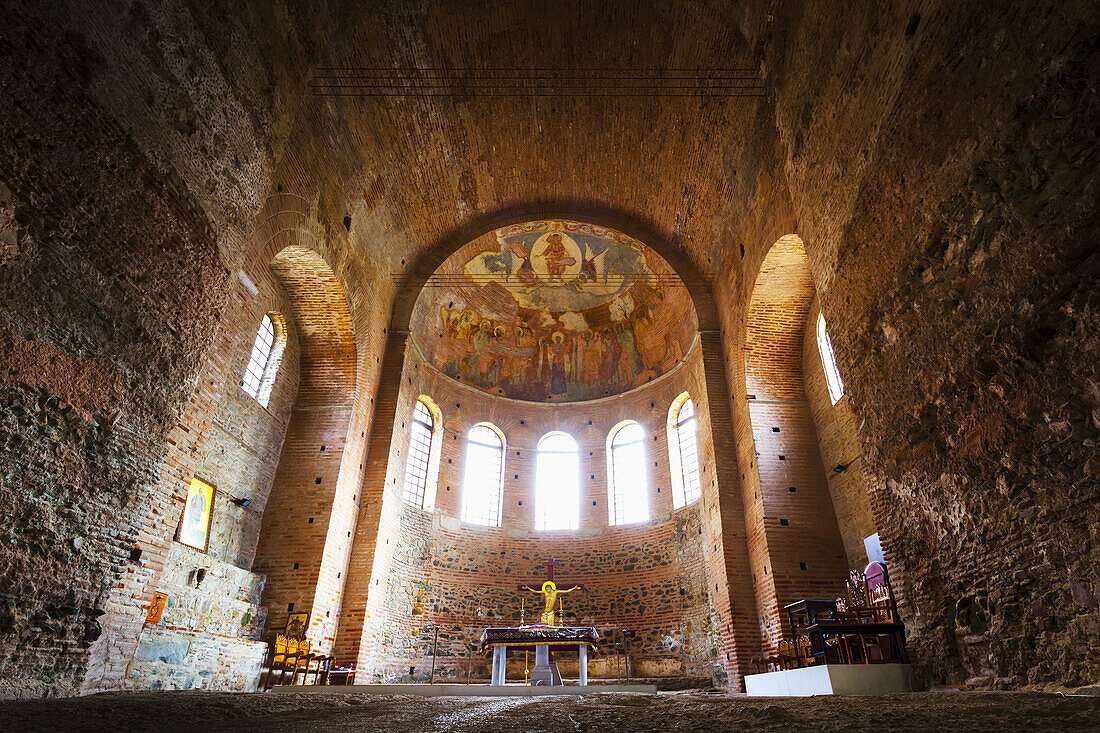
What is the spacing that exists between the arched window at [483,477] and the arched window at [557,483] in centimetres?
115

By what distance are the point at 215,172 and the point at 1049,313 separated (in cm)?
845

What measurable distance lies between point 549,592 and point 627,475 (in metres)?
4.57

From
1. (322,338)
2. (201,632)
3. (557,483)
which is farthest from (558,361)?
(201,632)

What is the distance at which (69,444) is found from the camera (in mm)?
5121

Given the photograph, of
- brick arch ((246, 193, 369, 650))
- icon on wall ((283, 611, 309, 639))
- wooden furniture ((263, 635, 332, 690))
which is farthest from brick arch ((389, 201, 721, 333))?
wooden furniture ((263, 635, 332, 690))

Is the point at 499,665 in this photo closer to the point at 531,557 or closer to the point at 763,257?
the point at 531,557

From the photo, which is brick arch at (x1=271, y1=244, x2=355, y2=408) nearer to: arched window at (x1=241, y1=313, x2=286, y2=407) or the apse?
arched window at (x1=241, y1=313, x2=286, y2=407)

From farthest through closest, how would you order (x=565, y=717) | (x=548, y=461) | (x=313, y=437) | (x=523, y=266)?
(x=523, y=266)
(x=548, y=461)
(x=313, y=437)
(x=565, y=717)

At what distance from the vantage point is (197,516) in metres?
9.54

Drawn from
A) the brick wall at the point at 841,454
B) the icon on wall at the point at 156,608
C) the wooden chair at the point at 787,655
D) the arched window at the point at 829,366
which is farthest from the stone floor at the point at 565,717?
the arched window at the point at 829,366

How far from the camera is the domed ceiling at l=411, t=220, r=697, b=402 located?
1584cm

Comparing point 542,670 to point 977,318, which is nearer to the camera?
point 977,318

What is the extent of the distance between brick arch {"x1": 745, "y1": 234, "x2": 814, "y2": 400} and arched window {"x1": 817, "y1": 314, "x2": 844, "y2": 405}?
51 centimetres

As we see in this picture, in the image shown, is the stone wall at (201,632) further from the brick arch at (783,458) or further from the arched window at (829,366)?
the arched window at (829,366)
